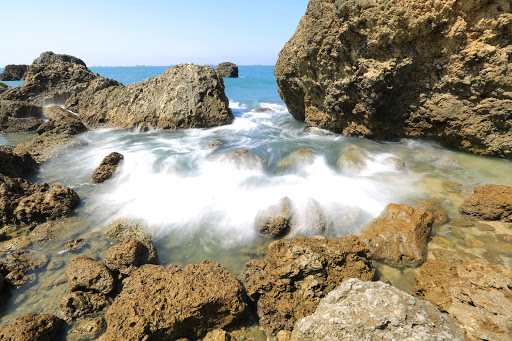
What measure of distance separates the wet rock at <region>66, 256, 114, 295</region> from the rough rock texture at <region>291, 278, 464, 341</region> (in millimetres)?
2544

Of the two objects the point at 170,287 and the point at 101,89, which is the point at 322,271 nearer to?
the point at 170,287

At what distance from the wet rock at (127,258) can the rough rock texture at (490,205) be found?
567cm

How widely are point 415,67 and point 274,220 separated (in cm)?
642

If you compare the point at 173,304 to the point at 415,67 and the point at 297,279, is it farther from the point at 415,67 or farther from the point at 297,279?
the point at 415,67

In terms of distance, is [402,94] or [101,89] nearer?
[402,94]

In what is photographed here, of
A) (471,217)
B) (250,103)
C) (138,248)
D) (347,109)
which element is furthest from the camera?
(250,103)

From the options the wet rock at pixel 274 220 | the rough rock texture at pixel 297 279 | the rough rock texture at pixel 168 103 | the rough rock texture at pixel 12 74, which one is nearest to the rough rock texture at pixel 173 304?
the rough rock texture at pixel 297 279

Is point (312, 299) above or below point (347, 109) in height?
below

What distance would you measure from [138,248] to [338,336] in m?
3.01

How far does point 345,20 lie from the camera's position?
26.0 feet

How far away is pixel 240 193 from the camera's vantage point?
6.04m

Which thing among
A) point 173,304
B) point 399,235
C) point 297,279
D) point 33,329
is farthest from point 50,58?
point 399,235

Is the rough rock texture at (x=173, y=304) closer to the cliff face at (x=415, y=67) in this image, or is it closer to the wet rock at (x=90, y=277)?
the wet rock at (x=90, y=277)

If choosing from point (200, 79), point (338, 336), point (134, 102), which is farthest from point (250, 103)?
point (338, 336)
